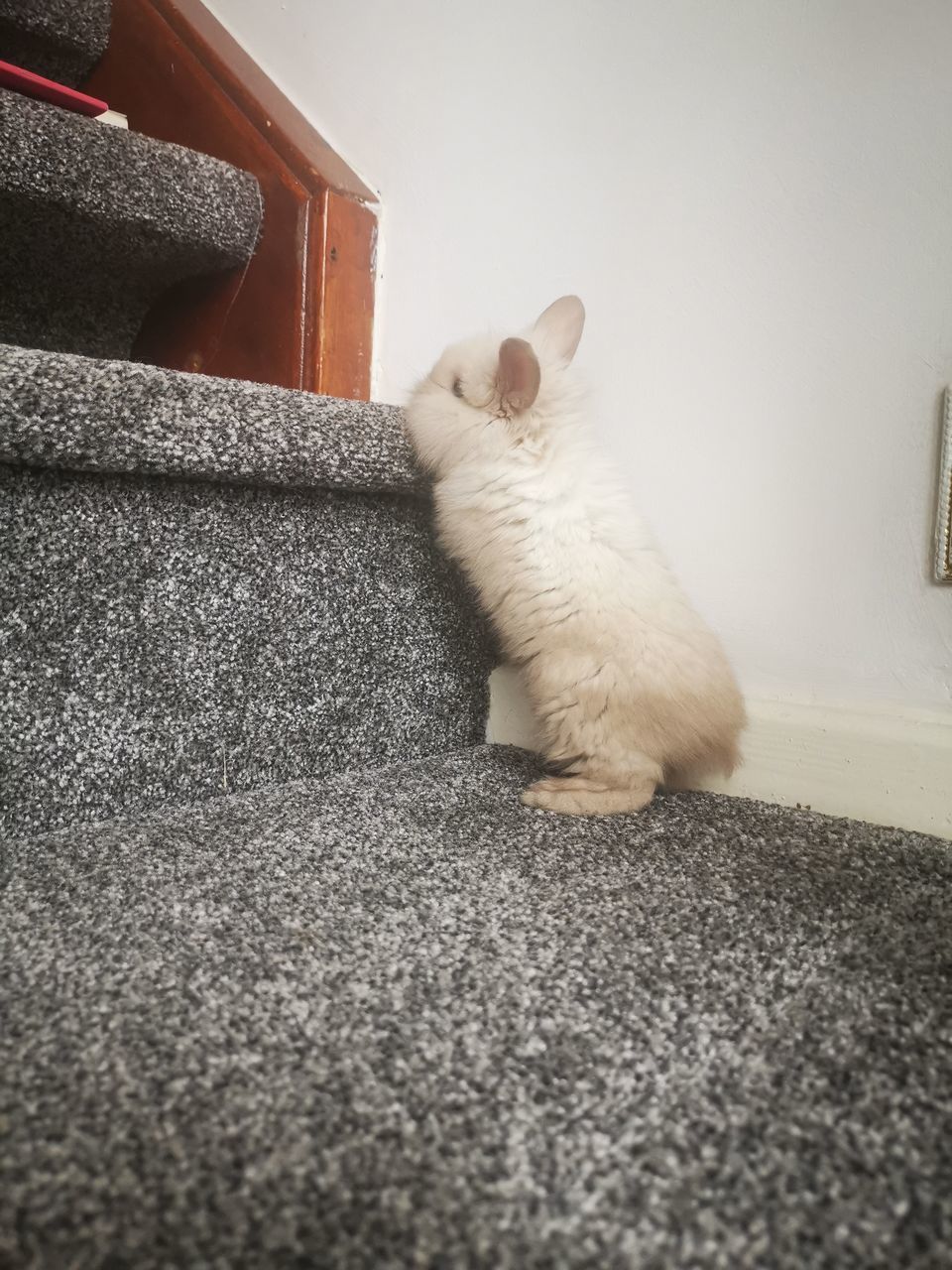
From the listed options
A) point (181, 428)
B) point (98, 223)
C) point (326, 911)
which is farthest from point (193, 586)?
point (98, 223)

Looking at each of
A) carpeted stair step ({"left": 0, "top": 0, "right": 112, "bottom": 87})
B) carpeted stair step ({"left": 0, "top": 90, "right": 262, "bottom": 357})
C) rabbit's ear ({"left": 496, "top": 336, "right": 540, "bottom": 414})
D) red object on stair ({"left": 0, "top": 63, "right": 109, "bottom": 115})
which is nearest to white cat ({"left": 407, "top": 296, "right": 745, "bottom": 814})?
rabbit's ear ({"left": 496, "top": 336, "right": 540, "bottom": 414})

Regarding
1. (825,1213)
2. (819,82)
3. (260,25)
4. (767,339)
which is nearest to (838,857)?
(825,1213)

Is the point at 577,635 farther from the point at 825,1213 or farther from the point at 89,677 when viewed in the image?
the point at 825,1213

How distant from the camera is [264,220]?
1141 millimetres

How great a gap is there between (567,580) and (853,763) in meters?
0.37

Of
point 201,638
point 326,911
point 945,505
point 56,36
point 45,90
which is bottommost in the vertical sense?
point 326,911

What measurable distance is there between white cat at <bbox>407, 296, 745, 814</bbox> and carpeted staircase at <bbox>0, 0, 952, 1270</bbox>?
55mm

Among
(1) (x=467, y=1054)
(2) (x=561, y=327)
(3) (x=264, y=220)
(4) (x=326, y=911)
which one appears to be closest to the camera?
(1) (x=467, y=1054)

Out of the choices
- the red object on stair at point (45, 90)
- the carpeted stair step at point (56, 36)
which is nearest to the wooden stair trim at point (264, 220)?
the carpeted stair step at point (56, 36)

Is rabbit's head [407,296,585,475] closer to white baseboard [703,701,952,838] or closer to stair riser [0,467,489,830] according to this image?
stair riser [0,467,489,830]

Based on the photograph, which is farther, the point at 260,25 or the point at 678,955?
the point at 260,25

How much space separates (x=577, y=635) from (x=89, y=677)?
49 cm

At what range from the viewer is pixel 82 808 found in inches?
30.0

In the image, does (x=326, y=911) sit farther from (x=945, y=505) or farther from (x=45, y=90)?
(x=45, y=90)
